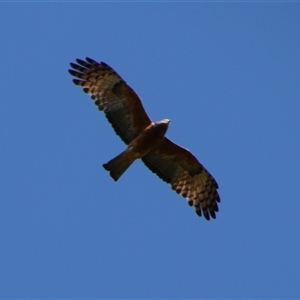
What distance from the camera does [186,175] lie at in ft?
51.1

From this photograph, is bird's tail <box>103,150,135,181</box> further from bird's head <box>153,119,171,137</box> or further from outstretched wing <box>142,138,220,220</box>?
outstretched wing <box>142,138,220,220</box>

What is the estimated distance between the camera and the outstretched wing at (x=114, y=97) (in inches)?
577

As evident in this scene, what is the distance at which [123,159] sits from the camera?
14.4m

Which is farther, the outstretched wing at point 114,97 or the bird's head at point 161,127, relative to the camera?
the outstretched wing at point 114,97

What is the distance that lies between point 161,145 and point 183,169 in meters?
0.84

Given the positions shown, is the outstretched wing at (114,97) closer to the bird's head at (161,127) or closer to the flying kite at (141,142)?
the flying kite at (141,142)

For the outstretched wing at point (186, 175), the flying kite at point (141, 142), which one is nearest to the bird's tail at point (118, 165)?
the flying kite at point (141, 142)

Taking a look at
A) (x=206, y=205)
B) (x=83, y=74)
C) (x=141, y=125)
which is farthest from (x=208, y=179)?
(x=83, y=74)

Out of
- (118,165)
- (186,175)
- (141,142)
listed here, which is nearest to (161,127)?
(141,142)

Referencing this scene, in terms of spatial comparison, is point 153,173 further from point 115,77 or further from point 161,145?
point 115,77

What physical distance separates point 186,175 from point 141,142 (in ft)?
5.14

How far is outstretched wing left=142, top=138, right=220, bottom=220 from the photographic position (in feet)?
49.5

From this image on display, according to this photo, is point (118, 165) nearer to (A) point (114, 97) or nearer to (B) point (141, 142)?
(B) point (141, 142)

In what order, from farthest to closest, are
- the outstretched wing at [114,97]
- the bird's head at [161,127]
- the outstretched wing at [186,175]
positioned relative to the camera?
Answer: the outstretched wing at [186,175], the outstretched wing at [114,97], the bird's head at [161,127]
